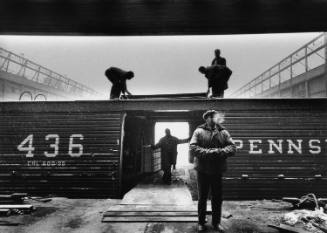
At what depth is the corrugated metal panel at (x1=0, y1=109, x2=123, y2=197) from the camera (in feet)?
31.0

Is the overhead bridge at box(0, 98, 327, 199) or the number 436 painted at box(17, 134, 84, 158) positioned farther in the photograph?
the number 436 painted at box(17, 134, 84, 158)

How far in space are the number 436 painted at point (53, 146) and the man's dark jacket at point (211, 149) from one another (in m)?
5.60

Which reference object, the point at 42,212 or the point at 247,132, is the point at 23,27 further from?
the point at 247,132

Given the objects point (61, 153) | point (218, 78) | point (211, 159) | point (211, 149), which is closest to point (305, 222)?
point (211, 159)

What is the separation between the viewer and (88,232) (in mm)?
5496

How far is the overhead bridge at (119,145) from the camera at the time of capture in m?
9.13

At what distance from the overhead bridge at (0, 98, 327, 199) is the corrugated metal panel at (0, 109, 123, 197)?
0.11ft

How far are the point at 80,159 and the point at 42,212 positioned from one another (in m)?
2.61

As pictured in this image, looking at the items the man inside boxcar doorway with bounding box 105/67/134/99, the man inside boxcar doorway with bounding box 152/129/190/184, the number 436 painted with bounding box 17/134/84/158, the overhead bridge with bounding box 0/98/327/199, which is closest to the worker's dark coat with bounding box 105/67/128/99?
the man inside boxcar doorway with bounding box 105/67/134/99

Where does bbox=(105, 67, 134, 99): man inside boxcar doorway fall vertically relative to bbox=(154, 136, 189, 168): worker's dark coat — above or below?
above

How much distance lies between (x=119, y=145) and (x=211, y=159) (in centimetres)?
504

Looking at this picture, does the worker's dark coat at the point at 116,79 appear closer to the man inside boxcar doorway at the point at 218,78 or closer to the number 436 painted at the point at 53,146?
the number 436 painted at the point at 53,146

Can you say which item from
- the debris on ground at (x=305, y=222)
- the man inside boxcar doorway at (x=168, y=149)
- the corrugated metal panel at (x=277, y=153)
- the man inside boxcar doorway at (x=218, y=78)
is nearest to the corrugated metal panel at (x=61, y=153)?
the man inside boxcar doorway at (x=168, y=149)

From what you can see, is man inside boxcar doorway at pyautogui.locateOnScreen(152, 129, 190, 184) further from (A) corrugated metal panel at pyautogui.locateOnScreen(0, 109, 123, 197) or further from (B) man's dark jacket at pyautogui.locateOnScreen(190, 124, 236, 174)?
(B) man's dark jacket at pyautogui.locateOnScreen(190, 124, 236, 174)
